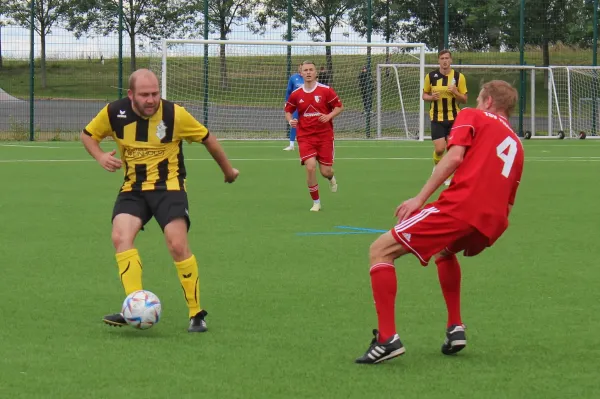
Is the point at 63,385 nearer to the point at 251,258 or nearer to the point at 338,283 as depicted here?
the point at 338,283

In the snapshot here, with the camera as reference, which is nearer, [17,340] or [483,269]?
[17,340]

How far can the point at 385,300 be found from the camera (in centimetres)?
574

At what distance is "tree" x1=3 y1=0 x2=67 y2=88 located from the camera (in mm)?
28344

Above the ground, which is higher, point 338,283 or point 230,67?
point 230,67

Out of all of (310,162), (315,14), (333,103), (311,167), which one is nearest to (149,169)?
(311,167)

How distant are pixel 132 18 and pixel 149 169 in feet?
76.5

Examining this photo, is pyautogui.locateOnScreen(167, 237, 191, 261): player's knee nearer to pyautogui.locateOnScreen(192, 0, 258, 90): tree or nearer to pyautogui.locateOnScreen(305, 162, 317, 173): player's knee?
pyautogui.locateOnScreen(305, 162, 317, 173): player's knee

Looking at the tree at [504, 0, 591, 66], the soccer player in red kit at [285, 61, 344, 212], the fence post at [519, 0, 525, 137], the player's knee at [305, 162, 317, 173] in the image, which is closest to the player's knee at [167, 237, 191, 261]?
the player's knee at [305, 162, 317, 173]

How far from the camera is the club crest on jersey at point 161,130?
691 cm

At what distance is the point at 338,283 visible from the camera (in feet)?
27.3

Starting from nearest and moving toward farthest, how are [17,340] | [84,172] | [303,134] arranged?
[17,340]
[303,134]
[84,172]

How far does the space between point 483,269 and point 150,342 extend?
142 inches

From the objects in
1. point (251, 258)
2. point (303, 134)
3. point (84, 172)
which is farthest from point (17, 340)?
point (84, 172)

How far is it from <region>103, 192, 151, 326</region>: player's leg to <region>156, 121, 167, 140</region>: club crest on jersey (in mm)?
399
